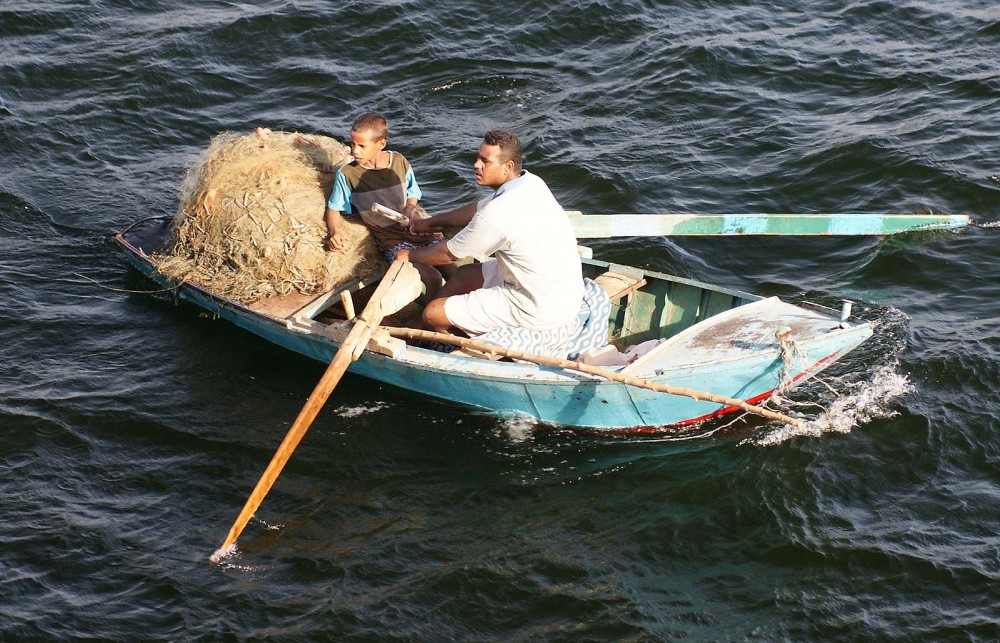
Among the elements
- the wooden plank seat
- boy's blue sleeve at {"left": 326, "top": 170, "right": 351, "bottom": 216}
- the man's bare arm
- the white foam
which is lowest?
the white foam

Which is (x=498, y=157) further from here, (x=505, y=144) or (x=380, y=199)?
(x=380, y=199)

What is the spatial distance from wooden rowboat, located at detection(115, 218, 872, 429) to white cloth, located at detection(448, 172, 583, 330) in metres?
0.42

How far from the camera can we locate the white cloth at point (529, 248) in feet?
23.7

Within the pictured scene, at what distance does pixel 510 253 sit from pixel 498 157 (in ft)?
2.12

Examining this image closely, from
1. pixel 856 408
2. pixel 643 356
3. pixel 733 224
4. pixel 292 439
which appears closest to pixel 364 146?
pixel 292 439

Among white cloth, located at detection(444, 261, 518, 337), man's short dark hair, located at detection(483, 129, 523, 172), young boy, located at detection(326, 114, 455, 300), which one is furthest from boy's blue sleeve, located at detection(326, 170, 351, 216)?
man's short dark hair, located at detection(483, 129, 523, 172)

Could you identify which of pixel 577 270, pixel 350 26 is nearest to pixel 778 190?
pixel 577 270

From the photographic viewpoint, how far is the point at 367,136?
8008mm

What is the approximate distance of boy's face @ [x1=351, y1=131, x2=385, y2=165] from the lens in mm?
8008

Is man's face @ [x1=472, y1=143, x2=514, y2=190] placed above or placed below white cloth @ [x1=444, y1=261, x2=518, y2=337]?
above

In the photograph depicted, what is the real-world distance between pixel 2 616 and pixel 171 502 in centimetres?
125

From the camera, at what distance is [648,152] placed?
473 inches

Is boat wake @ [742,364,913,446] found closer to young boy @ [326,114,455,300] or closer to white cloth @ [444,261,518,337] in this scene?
white cloth @ [444,261,518,337]

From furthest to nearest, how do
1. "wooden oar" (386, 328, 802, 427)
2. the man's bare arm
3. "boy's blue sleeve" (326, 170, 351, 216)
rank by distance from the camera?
"boy's blue sleeve" (326, 170, 351, 216) → the man's bare arm → "wooden oar" (386, 328, 802, 427)
